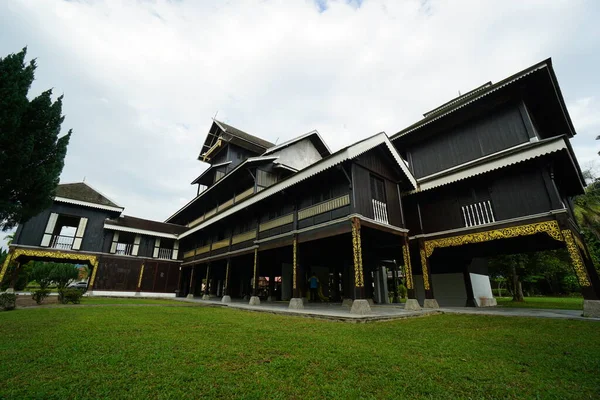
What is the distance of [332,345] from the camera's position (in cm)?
471

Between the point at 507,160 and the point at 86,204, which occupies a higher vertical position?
the point at 86,204

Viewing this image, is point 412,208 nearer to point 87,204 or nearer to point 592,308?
point 592,308

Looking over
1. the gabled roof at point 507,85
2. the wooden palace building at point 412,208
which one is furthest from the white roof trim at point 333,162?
the gabled roof at point 507,85

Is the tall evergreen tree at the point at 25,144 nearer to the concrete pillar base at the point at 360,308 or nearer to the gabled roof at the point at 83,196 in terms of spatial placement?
the concrete pillar base at the point at 360,308

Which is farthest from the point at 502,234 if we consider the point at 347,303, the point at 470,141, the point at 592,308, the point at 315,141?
the point at 315,141

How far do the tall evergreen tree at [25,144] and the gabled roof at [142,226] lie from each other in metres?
15.7

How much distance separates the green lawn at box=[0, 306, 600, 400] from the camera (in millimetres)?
2873

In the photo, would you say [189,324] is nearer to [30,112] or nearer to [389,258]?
[30,112]

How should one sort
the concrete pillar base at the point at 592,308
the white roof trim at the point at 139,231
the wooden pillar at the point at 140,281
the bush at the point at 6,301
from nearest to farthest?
the concrete pillar base at the point at 592,308 → the bush at the point at 6,301 → the white roof trim at the point at 139,231 → the wooden pillar at the point at 140,281

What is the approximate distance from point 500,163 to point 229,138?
1849cm

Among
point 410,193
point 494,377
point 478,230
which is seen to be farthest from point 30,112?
point 478,230

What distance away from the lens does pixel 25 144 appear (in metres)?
6.66

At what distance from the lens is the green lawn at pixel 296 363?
2.87m

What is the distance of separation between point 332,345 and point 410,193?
9451mm
